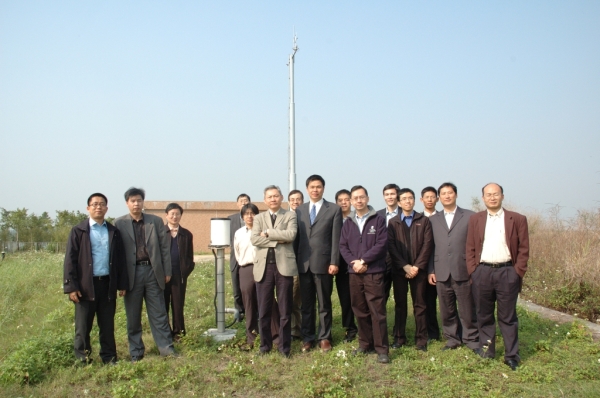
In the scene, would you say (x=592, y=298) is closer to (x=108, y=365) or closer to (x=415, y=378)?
(x=415, y=378)

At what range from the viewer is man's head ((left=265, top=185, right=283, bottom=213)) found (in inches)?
212

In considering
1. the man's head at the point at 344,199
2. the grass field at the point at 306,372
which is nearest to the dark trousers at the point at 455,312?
the grass field at the point at 306,372

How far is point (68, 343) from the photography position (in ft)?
16.9

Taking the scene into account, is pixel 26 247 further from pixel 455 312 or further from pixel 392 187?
pixel 455 312

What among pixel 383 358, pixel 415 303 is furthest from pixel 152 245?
pixel 415 303

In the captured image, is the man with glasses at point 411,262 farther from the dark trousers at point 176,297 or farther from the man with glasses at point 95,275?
the man with glasses at point 95,275

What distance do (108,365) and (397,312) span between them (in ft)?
10.3

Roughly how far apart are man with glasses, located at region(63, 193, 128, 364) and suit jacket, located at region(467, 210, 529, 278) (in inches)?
146

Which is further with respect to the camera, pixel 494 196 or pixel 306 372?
pixel 494 196

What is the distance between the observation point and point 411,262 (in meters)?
5.48

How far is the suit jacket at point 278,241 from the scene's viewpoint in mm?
5219

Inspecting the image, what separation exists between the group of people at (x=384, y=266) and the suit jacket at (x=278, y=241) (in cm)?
1

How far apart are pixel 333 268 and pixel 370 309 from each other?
24.0 inches

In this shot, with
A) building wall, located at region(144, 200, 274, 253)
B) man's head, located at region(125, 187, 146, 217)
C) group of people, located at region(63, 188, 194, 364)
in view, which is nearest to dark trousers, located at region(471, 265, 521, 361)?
group of people, located at region(63, 188, 194, 364)
